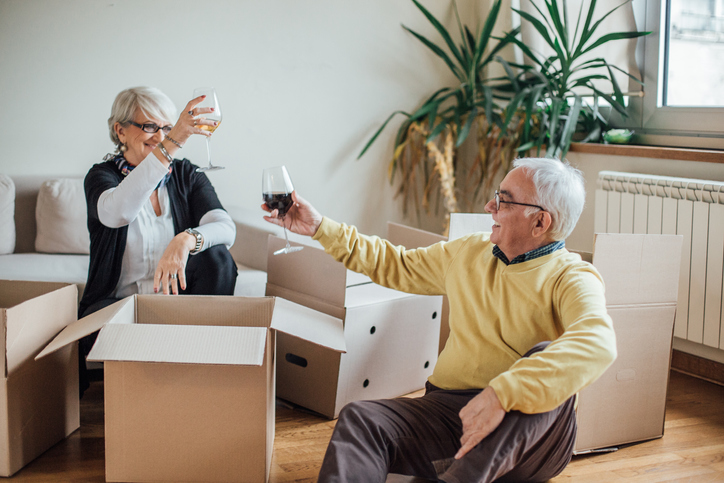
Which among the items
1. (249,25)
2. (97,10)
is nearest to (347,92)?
(249,25)

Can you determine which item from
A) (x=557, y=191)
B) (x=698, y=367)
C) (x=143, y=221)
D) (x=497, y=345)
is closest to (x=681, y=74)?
(x=698, y=367)

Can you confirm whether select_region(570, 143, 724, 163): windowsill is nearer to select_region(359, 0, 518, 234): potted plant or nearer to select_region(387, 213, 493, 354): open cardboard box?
select_region(359, 0, 518, 234): potted plant

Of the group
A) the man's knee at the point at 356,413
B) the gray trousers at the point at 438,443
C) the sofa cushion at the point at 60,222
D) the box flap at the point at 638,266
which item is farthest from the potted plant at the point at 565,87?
the sofa cushion at the point at 60,222

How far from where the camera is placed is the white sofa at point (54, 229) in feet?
7.47

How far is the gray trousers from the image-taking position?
1.17 metres

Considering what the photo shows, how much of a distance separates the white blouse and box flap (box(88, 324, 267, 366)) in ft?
1.55

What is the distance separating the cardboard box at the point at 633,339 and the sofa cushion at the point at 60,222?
1918 mm

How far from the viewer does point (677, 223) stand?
222 cm

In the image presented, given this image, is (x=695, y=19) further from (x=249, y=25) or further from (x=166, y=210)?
(x=166, y=210)

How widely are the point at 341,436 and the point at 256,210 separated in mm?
1759

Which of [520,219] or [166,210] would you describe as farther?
[166,210]

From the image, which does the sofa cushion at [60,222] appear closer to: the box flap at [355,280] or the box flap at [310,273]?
the box flap at [310,273]

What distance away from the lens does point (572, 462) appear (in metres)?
1.68

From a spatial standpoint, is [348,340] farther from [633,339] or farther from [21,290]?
[21,290]
